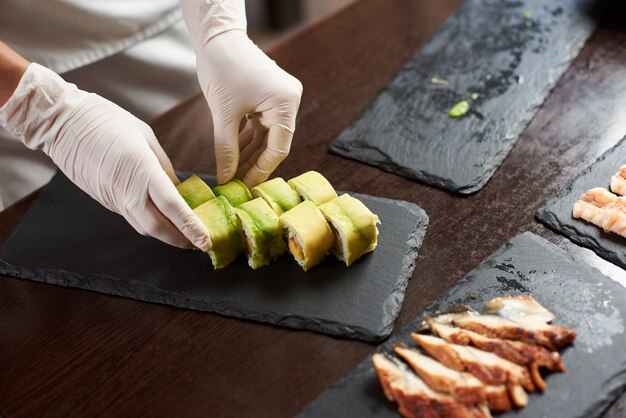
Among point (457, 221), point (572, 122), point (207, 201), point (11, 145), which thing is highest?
point (572, 122)

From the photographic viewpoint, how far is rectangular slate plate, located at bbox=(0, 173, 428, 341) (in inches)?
97.3

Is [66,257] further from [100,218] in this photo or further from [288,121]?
[288,121]

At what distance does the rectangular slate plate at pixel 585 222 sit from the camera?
2535 millimetres

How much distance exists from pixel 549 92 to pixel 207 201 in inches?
67.5

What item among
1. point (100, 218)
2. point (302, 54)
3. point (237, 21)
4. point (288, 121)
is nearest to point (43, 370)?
point (100, 218)

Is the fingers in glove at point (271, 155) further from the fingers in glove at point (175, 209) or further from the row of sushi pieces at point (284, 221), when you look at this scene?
the fingers in glove at point (175, 209)

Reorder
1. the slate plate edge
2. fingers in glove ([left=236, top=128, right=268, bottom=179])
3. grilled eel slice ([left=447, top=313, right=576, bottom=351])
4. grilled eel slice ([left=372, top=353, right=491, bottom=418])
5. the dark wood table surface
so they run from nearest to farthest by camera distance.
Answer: grilled eel slice ([left=372, top=353, right=491, bottom=418])
grilled eel slice ([left=447, top=313, right=576, bottom=351])
the dark wood table surface
the slate plate edge
fingers in glove ([left=236, top=128, right=268, bottom=179])

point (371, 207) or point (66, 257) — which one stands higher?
point (371, 207)

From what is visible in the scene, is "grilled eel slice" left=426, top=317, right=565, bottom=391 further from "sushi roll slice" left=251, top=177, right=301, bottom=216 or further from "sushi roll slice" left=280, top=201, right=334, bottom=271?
"sushi roll slice" left=251, top=177, right=301, bottom=216

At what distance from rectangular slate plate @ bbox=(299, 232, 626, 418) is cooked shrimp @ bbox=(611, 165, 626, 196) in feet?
1.21

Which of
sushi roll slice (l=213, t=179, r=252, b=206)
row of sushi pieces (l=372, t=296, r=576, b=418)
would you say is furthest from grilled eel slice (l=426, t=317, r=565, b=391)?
sushi roll slice (l=213, t=179, r=252, b=206)

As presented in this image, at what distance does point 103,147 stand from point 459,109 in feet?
5.38

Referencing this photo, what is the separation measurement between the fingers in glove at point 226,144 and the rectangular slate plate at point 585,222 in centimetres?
121

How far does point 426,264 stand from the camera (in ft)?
8.54
